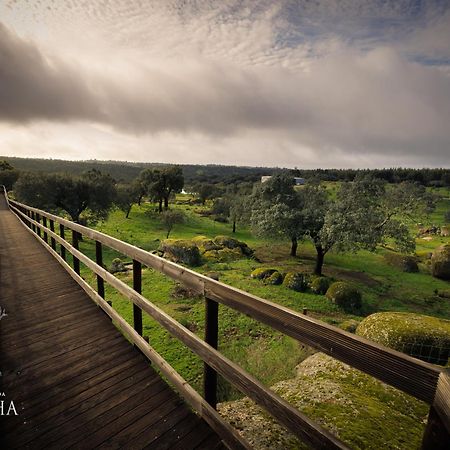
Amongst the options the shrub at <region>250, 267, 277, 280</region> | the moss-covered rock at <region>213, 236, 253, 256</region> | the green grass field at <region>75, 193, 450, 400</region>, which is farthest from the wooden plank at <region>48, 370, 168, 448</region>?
the moss-covered rock at <region>213, 236, 253, 256</region>

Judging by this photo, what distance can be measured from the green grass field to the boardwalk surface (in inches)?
218

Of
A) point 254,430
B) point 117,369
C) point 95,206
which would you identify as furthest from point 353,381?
point 95,206

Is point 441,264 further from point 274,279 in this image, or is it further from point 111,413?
point 111,413

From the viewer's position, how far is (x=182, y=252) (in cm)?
2558

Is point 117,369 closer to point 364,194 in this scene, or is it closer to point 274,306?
point 274,306

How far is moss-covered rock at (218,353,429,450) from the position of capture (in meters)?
3.29

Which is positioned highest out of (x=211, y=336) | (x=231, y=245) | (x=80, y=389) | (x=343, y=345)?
(x=343, y=345)

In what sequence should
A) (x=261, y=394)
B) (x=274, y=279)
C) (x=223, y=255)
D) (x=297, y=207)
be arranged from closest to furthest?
1. (x=261, y=394)
2. (x=274, y=279)
3. (x=223, y=255)
4. (x=297, y=207)

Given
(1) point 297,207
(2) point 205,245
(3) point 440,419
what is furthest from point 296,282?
(3) point 440,419

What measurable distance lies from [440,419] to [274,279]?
20.1 meters

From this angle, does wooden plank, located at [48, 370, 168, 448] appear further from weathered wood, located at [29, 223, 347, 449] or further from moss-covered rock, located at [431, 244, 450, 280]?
moss-covered rock, located at [431, 244, 450, 280]

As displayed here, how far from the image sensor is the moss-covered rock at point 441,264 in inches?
1013

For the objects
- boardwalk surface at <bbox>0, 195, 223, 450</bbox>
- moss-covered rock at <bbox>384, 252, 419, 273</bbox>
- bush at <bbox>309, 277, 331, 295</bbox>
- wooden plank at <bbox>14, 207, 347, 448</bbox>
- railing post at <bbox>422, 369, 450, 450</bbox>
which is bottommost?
moss-covered rock at <bbox>384, 252, 419, 273</bbox>

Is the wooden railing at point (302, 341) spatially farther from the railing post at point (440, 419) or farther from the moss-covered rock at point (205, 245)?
the moss-covered rock at point (205, 245)
